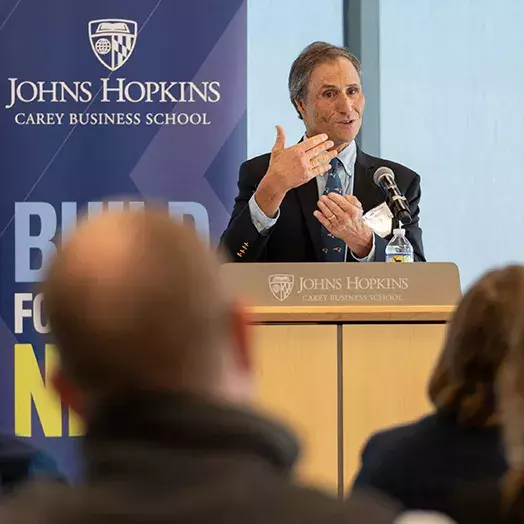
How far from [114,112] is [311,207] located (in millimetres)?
1395

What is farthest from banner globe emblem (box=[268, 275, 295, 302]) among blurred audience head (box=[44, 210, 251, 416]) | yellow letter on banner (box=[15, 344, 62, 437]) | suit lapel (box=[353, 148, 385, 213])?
blurred audience head (box=[44, 210, 251, 416])

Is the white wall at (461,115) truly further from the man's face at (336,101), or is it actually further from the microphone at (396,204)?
the microphone at (396,204)

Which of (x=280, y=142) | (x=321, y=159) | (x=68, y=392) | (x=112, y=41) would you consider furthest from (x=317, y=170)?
(x=68, y=392)

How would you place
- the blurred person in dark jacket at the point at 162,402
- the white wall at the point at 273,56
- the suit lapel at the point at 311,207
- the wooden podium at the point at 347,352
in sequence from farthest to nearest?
1. the white wall at the point at 273,56
2. the suit lapel at the point at 311,207
3. the wooden podium at the point at 347,352
4. the blurred person in dark jacket at the point at 162,402

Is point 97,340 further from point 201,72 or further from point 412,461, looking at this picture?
point 201,72

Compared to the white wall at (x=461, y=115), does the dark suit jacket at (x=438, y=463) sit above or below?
below

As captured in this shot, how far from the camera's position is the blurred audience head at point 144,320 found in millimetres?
976

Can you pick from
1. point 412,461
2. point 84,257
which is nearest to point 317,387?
point 412,461

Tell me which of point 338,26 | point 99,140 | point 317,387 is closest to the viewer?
point 317,387

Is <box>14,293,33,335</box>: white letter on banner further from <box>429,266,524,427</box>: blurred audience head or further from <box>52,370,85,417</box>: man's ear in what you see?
<box>52,370,85,417</box>: man's ear

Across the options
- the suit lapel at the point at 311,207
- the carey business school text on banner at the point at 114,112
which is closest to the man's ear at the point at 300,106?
the suit lapel at the point at 311,207

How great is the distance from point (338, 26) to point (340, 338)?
2.73 meters

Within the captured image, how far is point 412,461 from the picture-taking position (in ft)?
5.28

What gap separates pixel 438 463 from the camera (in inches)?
62.7
